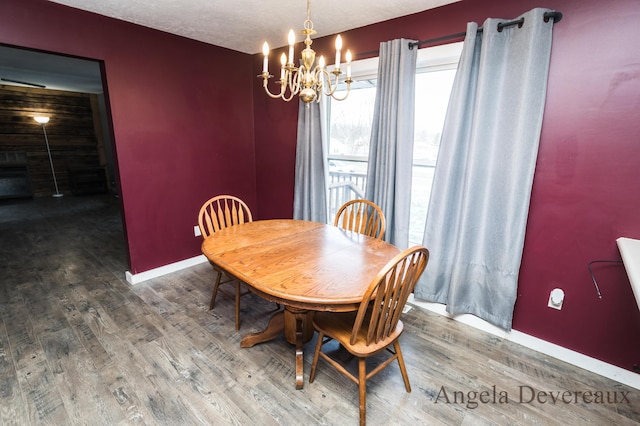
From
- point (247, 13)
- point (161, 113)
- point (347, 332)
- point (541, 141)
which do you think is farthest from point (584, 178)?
point (161, 113)

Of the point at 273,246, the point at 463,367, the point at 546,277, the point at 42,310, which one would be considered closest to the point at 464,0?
the point at 546,277

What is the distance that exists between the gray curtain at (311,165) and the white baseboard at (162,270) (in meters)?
Result: 1.29

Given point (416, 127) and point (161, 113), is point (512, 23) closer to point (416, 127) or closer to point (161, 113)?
point (416, 127)

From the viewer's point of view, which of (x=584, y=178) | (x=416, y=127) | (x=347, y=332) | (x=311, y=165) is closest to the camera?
(x=347, y=332)

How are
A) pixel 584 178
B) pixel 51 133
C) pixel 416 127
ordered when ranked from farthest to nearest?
pixel 51 133 → pixel 416 127 → pixel 584 178

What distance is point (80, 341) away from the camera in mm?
2008

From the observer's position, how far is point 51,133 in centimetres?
666

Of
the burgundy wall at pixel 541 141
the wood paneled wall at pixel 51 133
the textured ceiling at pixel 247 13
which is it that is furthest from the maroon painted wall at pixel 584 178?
the wood paneled wall at pixel 51 133

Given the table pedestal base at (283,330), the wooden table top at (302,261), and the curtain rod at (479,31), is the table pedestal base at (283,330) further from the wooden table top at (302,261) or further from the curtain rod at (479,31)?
the curtain rod at (479,31)

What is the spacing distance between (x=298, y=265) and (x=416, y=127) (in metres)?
1.71

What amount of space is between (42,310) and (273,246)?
6.83 ft

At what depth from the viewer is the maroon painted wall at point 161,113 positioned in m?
2.22

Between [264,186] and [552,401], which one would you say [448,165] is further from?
[264,186]
